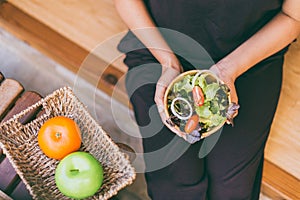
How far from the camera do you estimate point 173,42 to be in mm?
1215

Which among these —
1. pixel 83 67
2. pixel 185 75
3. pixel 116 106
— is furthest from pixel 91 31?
pixel 185 75

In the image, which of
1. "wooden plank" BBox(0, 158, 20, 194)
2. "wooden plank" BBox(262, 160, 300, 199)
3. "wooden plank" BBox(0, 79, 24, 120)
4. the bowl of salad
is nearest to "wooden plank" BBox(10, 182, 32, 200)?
"wooden plank" BBox(0, 158, 20, 194)

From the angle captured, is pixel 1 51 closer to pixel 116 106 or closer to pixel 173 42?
pixel 116 106

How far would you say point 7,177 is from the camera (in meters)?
1.17

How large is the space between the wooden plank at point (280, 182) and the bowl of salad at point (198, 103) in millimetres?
374

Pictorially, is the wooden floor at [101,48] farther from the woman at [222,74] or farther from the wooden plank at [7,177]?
the wooden plank at [7,177]

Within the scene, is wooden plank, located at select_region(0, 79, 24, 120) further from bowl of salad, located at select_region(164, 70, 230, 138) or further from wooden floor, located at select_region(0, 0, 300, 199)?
bowl of salad, located at select_region(164, 70, 230, 138)

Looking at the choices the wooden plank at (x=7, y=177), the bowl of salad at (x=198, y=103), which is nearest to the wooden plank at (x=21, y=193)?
the wooden plank at (x=7, y=177)

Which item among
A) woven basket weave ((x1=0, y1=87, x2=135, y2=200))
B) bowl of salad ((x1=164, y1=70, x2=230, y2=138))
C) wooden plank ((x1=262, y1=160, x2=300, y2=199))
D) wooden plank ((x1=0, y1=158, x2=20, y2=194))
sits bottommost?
wooden plank ((x1=262, y1=160, x2=300, y2=199))

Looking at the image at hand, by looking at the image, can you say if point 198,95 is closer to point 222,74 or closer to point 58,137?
point 222,74

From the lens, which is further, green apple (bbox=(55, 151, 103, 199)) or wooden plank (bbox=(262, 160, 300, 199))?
wooden plank (bbox=(262, 160, 300, 199))

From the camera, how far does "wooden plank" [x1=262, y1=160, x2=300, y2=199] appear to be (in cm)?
129

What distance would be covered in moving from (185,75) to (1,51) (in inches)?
36.0

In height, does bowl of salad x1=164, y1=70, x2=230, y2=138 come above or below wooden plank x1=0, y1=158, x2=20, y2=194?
above
